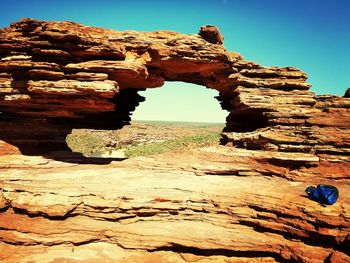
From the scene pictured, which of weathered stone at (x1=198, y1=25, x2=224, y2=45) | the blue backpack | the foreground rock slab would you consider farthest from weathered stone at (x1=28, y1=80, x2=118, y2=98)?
the blue backpack

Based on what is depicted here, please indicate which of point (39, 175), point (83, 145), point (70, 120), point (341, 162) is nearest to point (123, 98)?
point (70, 120)

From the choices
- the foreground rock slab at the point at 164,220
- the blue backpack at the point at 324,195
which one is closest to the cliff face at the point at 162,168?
the foreground rock slab at the point at 164,220

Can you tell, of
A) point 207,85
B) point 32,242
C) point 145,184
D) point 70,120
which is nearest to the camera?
point 32,242

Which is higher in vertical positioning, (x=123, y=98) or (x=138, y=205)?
(x=123, y=98)

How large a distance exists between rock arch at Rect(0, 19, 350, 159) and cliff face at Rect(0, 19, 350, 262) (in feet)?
0.23

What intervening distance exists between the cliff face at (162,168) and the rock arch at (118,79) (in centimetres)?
7

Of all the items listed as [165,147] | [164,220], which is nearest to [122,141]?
[165,147]

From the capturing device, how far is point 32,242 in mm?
12047

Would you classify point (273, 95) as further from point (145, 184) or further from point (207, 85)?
point (145, 184)

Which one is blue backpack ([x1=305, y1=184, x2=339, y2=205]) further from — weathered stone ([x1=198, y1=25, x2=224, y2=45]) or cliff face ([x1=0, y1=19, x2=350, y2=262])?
weathered stone ([x1=198, y1=25, x2=224, y2=45])

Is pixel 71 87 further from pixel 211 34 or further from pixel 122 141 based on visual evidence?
pixel 122 141

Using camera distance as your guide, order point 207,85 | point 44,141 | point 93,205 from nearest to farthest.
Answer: point 93,205 < point 44,141 < point 207,85

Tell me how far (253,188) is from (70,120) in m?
Answer: 12.7

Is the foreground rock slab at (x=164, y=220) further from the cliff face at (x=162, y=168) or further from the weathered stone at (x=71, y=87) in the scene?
the weathered stone at (x=71, y=87)
